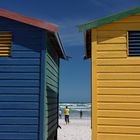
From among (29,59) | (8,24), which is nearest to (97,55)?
(29,59)

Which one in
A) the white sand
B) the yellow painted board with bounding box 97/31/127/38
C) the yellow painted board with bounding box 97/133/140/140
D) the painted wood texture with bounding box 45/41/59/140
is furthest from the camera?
the white sand

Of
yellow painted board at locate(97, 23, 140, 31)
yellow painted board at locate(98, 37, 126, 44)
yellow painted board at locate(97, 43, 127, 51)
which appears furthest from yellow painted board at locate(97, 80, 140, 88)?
yellow painted board at locate(97, 23, 140, 31)

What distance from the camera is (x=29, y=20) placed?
1263 cm

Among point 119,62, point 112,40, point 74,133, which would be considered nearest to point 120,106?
point 119,62

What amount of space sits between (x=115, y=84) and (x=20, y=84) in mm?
2813

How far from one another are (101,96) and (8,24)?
3.60 metres

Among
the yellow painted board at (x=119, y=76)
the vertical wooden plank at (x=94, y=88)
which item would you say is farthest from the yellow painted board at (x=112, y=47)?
the yellow painted board at (x=119, y=76)

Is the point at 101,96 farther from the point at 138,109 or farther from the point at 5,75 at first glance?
the point at 5,75

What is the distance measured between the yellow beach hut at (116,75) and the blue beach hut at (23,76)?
1.52 m

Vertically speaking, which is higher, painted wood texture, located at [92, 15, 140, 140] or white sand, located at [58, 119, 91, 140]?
painted wood texture, located at [92, 15, 140, 140]

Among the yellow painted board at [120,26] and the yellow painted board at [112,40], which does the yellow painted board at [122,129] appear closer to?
the yellow painted board at [112,40]

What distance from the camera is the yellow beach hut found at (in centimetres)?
1152

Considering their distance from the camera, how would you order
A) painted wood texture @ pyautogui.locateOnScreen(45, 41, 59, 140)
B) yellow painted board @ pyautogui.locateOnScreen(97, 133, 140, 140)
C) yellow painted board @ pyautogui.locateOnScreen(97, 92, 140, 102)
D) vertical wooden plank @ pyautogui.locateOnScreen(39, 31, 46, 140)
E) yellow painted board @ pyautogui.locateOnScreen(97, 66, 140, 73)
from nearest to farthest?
1. yellow painted board @ pyautogui.locateOnScreen(97, 133, 140, 140)
2. yellow painted board @ pyautogui.locateOnScreen(97, 92, 140, 102)
3. yellow painted board @ pyautogui.locateOnScreen(97, 66, 140, 73)
4. vertical wooden plank @ pyautogui.locateOnScreen(39, 31, 46, 140)
5. painted wood texture @ pyautogui.locateOnScreen(45, 41, 59, 140)

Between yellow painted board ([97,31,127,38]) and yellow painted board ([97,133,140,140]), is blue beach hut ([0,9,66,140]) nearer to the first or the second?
yellow painted board ([97,31,127,38])
